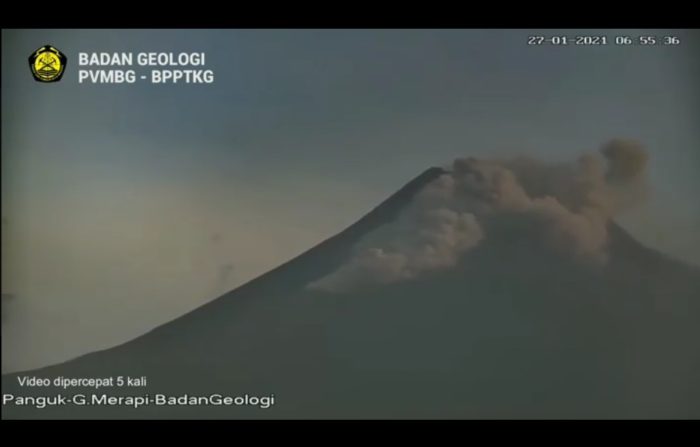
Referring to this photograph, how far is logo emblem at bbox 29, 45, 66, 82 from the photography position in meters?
1.65

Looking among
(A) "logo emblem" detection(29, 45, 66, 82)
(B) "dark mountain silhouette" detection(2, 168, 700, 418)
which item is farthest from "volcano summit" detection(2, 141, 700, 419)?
(A) "logo emblem" detection(29, 45, 66, 82)

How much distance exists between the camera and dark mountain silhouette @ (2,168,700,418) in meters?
1.65

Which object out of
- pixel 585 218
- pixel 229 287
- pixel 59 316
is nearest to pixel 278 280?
pixel 229 287

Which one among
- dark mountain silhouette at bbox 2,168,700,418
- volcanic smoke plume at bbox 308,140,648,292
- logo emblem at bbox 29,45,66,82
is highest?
logo emblem at bbox 29,45,66,82

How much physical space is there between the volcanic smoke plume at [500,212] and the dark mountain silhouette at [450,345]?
0.03 metres

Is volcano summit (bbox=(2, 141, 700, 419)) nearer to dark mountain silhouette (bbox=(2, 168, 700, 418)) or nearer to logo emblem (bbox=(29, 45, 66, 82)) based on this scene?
dark mountain silhouette (bbox=(2, 168, 700, 418))

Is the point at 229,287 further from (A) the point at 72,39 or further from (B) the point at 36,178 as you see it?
(A) the point at 72,39

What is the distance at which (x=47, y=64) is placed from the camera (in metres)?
1.65

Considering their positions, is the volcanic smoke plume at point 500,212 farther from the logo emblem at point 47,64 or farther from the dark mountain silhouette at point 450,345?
the logo emblem at point 47,64

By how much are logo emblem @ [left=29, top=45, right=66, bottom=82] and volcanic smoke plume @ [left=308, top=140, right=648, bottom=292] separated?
2.84 feet

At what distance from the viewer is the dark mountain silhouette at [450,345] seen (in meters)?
1.65

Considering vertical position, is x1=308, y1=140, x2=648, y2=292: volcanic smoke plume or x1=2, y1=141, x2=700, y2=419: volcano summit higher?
x1=308, y1=140, x2=648, y2=292: volcanic smoke plume

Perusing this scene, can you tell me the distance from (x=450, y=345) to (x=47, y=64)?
1267mm
